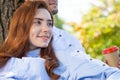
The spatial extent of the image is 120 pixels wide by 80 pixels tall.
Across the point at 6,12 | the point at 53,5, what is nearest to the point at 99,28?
the point at 6,12

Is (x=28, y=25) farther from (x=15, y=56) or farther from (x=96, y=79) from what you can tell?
(x=96, y=79)

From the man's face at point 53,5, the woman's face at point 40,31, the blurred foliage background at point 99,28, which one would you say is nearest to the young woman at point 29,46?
the woman's face at point 40,31

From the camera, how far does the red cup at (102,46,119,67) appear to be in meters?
3.03

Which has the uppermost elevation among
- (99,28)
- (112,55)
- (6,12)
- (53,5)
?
(53,5)

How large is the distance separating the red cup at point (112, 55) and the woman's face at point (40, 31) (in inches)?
17.0

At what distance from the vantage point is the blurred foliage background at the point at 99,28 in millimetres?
9328

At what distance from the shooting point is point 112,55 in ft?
10.0

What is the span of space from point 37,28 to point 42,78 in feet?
0.90

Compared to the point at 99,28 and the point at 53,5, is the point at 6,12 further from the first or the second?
the point at 99,28

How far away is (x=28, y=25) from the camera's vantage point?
2750 millimetres

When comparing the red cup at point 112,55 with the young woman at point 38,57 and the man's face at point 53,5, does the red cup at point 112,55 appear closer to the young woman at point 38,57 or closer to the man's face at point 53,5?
the young woman at point 38,57

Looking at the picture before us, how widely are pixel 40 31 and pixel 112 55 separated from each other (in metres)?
0.54

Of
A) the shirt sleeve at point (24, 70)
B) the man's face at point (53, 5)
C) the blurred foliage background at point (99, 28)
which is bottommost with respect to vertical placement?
the blurred foliage background at point (99, 28)

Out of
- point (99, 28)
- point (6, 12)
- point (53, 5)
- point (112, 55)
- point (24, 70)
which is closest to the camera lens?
point (24, 70)
